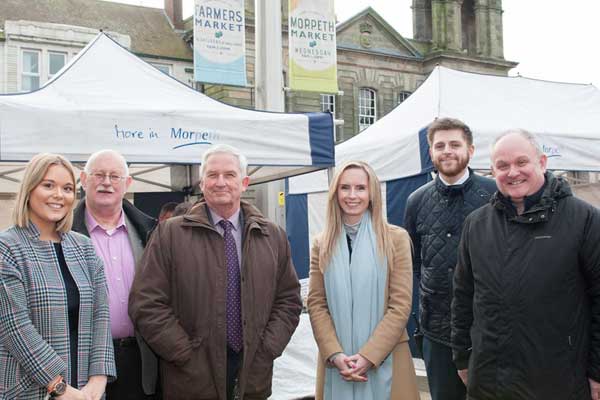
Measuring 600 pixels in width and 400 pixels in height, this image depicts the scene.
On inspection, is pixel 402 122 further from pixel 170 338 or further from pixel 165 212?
pixel 170 338

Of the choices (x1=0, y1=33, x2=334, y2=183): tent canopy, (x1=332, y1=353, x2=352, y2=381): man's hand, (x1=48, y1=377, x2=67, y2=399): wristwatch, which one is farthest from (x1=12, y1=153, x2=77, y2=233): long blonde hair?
(x1=0, y1=33, x2=334, y2=183): tent canopy

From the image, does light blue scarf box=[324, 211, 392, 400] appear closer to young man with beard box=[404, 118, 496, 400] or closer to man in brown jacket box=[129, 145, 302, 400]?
man in brown jacket box=[129, 145, 302, 400]

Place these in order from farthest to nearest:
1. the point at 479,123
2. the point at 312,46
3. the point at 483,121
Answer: the point at 312,46 < the point at 483,121 < the point at 479,123

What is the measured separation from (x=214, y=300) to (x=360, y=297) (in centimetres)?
74

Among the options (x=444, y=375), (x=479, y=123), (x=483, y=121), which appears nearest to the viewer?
(x=444, y=375)

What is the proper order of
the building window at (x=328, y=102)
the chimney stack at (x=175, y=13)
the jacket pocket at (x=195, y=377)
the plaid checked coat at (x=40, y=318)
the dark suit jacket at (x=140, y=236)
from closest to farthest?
the plaid checked coat at (x=40, y=318) → the jacket pocket at (x=195, y=377) → the dark suit jacket at (x=140, y=236) → the chimney stack at (x=175, y=13) → the building window at (x=328, y=102)

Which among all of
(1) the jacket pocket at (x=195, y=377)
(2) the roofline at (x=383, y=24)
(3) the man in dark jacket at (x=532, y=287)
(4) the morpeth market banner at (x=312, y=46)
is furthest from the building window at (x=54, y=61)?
(3) the man in dark jacket at (x=532, y=287)

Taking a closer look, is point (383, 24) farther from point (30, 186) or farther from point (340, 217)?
point (30, 186)

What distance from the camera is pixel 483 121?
6.26 m

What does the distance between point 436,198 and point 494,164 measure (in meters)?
0.67

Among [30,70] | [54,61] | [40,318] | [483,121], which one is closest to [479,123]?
[483,121]

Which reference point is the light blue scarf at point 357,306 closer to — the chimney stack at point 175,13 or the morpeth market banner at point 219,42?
the morpeth market banner at point 219,42

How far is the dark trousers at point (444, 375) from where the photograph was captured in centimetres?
314

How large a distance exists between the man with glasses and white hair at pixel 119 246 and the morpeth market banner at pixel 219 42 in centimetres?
621
